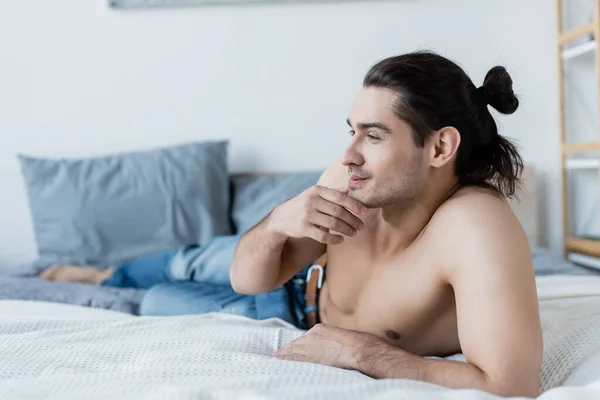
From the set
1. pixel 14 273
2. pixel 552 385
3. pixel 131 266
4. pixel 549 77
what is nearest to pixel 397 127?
pixel 552 385

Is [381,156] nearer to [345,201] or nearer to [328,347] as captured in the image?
[345,201]

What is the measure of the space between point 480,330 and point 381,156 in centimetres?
36

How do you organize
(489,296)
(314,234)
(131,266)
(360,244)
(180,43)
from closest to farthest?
1. (489,296)
2. (314,234)
3. (360,244)
4. (131,266)
5. (180,43)

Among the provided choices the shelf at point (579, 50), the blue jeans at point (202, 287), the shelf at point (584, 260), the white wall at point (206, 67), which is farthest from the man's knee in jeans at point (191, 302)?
the shelf at point (579, 50)

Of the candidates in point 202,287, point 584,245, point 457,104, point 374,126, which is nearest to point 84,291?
point 202,287

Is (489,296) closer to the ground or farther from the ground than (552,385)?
farther from the ground

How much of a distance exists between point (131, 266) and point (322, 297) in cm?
83

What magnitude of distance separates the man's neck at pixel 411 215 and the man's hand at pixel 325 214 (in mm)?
121

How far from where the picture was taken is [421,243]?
1241mm

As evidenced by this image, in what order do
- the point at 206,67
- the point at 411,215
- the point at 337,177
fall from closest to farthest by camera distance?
the point at 411,215, the point at 337,177, the point at 206,67

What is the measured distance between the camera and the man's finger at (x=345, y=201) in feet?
3.95

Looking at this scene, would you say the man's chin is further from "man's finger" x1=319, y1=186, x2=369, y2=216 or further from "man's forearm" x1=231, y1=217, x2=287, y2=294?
"man's forearm" x1=231, y1=217, x2=287, y2=294

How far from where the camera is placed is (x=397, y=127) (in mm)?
1241

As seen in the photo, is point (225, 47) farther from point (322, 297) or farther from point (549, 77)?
point (322, 297)
